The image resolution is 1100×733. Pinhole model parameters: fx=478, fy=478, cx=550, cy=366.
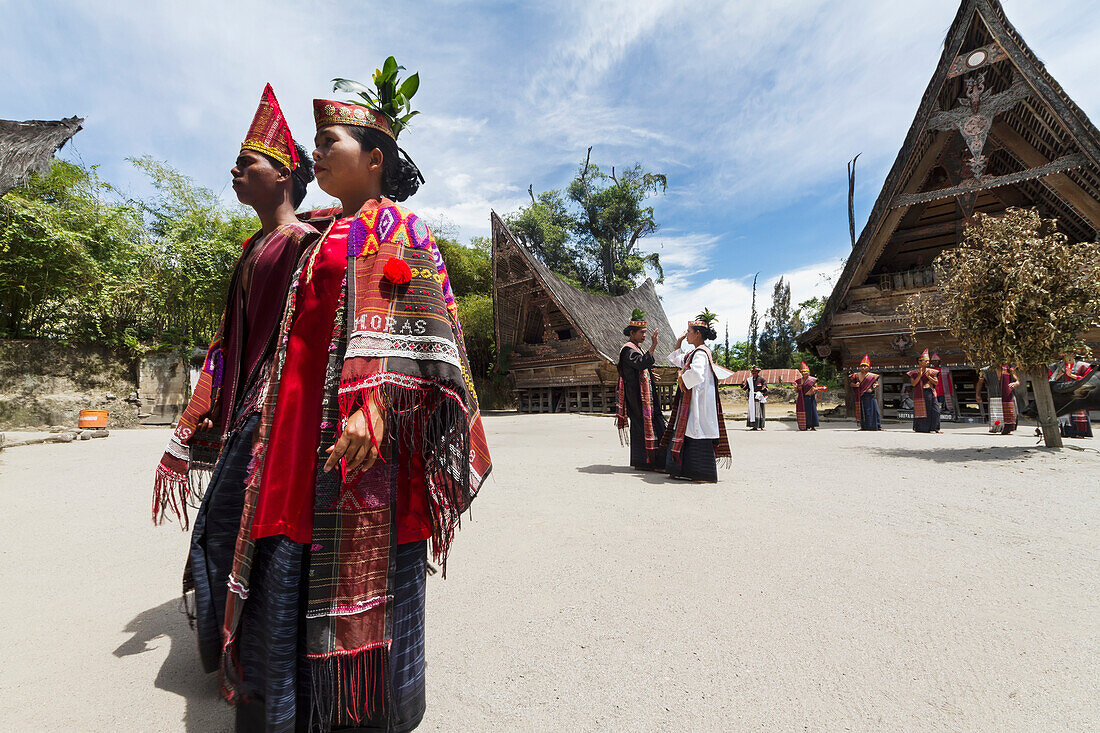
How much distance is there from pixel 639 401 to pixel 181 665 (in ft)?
15.3

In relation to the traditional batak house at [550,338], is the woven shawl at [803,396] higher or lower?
lower

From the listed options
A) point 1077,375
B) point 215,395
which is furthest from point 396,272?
point 1077,375

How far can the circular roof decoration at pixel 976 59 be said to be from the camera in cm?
1062

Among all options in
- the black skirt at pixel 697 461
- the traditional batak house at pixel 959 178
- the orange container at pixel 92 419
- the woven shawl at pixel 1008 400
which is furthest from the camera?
the traditional batak house at pixel 959 178

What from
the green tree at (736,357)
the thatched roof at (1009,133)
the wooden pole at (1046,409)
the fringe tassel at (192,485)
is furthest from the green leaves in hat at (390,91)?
the green tree at (736,357)

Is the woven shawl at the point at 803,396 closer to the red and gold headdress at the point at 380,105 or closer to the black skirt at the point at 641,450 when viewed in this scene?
the black skirt at the point at 641,450

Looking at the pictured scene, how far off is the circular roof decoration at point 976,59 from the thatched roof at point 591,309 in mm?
11472

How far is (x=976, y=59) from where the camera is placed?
35.0 ft

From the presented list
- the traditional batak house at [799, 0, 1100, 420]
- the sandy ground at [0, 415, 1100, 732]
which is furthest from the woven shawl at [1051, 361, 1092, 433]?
the sandy ground at [0, 415, 1100, 732]

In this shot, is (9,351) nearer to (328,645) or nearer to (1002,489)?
(328,645)

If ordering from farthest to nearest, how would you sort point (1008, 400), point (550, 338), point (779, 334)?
point (779, 334)
point (550, 338)
point (1008, 400)

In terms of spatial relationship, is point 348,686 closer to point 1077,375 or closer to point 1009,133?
point 1077,375

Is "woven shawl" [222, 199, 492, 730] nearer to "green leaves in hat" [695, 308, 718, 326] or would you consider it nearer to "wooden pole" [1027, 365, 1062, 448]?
"green leaves in hat" [695, 308, 718, 326]

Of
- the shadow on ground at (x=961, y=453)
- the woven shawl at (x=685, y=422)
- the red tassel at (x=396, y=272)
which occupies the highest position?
the red tassel at (x=396, y=272)
